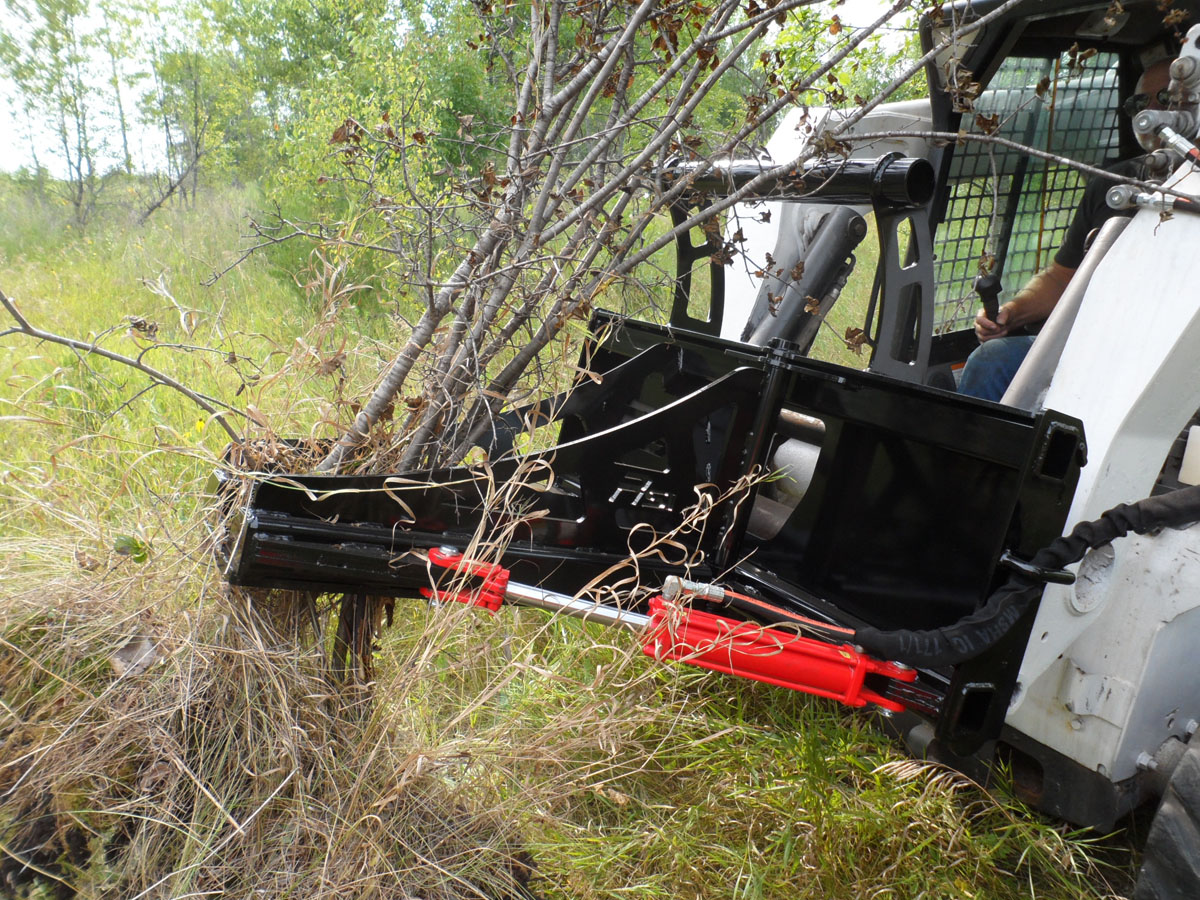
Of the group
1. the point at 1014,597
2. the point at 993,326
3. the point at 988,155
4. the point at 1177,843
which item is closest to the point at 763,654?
the point at 1014,597

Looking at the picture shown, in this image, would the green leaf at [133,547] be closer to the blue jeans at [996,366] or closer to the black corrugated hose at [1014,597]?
the black corrugated hose at [1014,597]

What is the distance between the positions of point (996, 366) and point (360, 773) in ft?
7.49

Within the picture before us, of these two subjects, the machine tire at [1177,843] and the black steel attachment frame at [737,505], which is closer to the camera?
the machine tire at [1177,843]

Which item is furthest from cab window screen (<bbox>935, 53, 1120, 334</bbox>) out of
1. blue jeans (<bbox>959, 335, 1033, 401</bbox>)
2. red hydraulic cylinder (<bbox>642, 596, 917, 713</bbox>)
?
red hydraulic cylinder (<bbox>642, 596, 917, 713</bbox>)

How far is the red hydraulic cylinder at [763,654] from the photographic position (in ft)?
6.46

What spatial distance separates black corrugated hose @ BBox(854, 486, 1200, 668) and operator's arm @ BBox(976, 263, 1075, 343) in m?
1.47

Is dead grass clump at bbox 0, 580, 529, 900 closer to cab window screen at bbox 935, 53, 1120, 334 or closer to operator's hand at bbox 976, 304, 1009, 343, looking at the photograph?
operator's hand at bbox 976, 304, 1009, 343

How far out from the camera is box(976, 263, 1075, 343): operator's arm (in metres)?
A: 3.37

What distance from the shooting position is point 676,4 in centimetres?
251

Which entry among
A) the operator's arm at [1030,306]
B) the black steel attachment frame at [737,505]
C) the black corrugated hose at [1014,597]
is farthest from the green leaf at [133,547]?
the operator's arm at [1030,306]

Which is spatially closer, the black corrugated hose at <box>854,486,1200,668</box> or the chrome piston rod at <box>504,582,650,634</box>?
the black corrugated hose at <box>854,486,1200,668</box>

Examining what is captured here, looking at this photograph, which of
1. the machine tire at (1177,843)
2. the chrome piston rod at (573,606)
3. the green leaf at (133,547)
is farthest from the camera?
the green leaf at (133,547)

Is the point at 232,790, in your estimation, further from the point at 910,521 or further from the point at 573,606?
the point at 910,521

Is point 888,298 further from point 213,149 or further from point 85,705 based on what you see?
point 213,149
